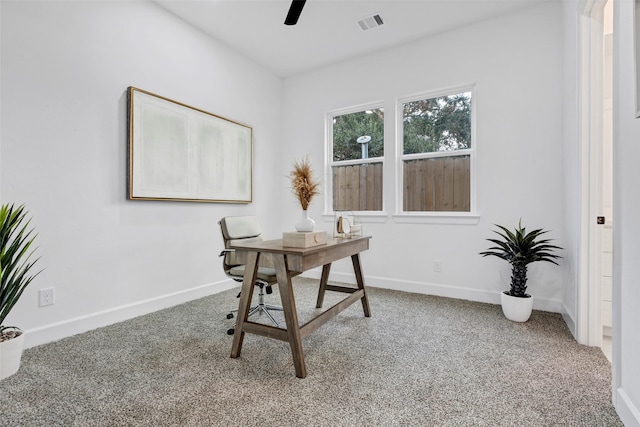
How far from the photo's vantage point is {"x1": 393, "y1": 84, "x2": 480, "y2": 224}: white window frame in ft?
10.8

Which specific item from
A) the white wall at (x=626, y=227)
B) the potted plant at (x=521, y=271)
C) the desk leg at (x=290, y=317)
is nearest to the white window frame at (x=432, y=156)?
the potted plant at (x=521, y=271)

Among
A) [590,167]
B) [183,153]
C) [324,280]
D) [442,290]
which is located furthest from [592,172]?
[183,153]

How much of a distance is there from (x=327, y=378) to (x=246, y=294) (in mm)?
695

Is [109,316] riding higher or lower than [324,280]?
lower

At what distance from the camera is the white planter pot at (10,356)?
1742mm

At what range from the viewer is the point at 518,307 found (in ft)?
8.46

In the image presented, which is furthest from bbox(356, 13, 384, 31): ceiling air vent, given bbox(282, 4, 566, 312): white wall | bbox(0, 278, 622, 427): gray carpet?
bbox(0, 278, 622, 427): gray carpet

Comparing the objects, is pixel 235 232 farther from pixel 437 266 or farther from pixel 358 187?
pixel 437 266

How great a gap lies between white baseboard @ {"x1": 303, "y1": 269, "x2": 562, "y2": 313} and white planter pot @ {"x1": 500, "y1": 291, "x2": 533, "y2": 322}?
46 cm

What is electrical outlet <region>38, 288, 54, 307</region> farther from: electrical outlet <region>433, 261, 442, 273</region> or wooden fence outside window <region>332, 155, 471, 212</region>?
electrical outlet <region>433, 261, 442, 273</region>

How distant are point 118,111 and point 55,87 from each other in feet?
1.43

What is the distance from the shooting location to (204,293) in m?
3.43

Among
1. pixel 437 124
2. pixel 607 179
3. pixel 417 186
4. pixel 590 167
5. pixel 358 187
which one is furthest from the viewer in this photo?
pixel 358 187

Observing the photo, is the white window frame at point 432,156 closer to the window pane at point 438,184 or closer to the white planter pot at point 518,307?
the window pane at point 438,184
